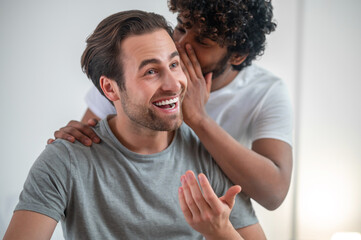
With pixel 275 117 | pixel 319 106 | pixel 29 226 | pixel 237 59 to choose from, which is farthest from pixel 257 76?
pixel 319 106

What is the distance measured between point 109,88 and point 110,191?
35 cm

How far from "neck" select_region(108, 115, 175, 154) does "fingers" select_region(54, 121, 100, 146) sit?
0.08m

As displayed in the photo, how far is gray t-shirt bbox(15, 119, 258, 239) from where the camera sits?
1342 mm

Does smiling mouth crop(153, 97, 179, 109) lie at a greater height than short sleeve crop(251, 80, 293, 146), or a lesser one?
greater

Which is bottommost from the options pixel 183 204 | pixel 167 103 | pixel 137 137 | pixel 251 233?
pixel 251 233

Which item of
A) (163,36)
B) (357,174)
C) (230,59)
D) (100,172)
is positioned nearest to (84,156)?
(100,172)

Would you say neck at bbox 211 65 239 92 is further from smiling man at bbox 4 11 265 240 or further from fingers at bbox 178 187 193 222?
fingers at bbox 178 187 193 222

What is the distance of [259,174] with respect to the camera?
1.57 metres

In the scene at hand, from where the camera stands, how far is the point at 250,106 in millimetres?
1854

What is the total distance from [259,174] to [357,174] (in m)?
1.93

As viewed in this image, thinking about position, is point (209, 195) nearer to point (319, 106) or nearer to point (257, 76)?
point (257, 76)

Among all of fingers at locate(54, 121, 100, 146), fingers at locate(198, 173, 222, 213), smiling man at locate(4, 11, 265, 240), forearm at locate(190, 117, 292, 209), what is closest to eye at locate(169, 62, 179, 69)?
smiling man at locate(4, 11, 265, 240)

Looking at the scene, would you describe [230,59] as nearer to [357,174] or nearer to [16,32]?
[16,32]

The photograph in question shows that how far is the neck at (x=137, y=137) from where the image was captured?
1.48 meters
